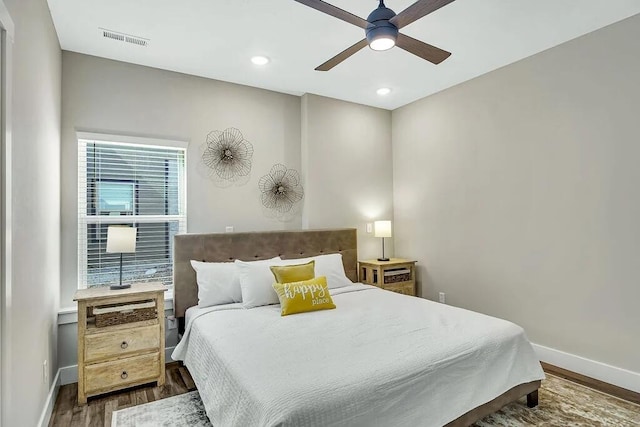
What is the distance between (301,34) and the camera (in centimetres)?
289

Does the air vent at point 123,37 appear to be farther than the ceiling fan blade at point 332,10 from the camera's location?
Yes

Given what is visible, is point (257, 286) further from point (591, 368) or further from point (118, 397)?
point (591, 368)

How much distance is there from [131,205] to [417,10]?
291cm

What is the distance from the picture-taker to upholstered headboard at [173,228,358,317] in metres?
3.34

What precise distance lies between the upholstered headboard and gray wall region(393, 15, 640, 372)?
1.01 meters

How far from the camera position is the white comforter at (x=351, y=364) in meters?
1.63

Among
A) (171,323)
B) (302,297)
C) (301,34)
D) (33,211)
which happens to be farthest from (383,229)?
(33,211)

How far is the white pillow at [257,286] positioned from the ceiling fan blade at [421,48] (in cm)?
206

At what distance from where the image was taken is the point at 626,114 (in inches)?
110

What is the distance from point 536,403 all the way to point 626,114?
2.28 metres

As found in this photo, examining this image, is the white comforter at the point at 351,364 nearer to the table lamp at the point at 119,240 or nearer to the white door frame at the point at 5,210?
the table lamp at the point at 119,240

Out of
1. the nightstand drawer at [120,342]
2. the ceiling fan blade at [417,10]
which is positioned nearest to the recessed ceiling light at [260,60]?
the ceiling fan blade at [417,10]

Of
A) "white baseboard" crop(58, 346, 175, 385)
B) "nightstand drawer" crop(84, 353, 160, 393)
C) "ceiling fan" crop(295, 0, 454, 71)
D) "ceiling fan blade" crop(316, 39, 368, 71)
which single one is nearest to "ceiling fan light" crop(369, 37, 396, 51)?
"ceiling fan" crop(295, 0, 454, 71)

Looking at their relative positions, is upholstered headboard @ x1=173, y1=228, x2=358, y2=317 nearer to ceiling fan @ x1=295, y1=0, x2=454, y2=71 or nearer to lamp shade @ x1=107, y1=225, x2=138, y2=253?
lamp shade @ x1=107, y1=225, x2=138, y2=253
